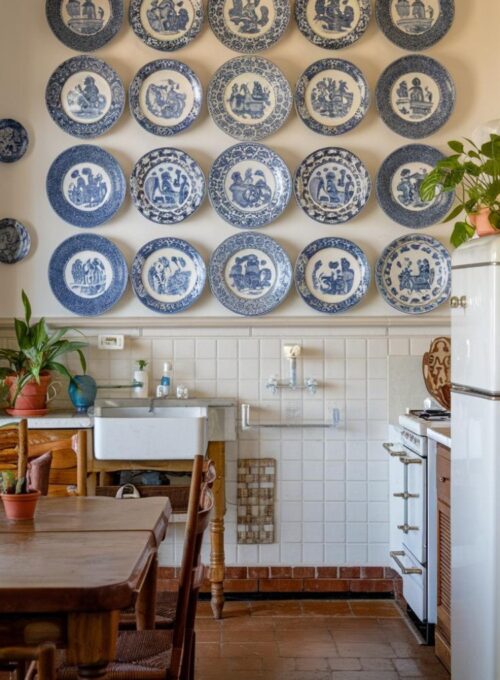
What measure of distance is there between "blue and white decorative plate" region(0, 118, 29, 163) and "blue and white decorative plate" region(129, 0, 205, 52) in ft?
2.40

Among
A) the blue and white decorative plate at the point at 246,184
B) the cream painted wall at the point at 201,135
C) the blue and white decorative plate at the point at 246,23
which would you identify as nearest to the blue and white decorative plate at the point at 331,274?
the cream painted wall at the point at 201,135

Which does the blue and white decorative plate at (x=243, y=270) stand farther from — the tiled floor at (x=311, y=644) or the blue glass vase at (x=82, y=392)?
the tiled floor at (x=311, y=644)

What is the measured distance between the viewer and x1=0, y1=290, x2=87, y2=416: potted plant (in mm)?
4203

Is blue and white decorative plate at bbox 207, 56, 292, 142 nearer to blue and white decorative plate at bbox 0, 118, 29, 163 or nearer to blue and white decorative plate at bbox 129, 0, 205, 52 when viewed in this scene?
blue and white decorative plate at bbox 129, 0, 205, 52

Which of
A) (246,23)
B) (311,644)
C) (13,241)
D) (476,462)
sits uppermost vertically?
(246,23)

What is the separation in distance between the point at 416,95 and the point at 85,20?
163cm

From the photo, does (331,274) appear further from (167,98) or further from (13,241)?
(13,241)

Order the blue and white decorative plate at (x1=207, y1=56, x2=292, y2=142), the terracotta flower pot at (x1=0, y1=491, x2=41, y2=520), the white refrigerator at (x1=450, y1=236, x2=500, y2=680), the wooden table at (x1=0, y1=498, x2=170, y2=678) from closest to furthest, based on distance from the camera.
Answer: the wooden table at (x1=0, y1=498, x2=170, y2=678) < the terracotta flower pot at (x1=0, y1=491, x2=41, y2=520) < the white refrigerator at (x1=450, y1=236, x2=500, y2=680) < the blue and white decorative plate at (x1=207, y1=56, x2=292, y2=142)

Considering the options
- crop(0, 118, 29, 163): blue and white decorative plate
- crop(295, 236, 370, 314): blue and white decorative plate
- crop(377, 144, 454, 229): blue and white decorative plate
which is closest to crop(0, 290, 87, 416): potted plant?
crop(0, 118, 29, 163): blue and white decorative plate

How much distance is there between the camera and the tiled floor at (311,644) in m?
3.52

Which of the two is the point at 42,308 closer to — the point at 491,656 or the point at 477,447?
the point at 477,447

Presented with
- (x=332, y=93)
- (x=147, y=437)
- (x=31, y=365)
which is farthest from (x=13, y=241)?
(x=332, y=93)

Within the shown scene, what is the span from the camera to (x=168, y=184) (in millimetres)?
4434

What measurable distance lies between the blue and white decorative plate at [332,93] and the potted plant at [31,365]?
157 cm
